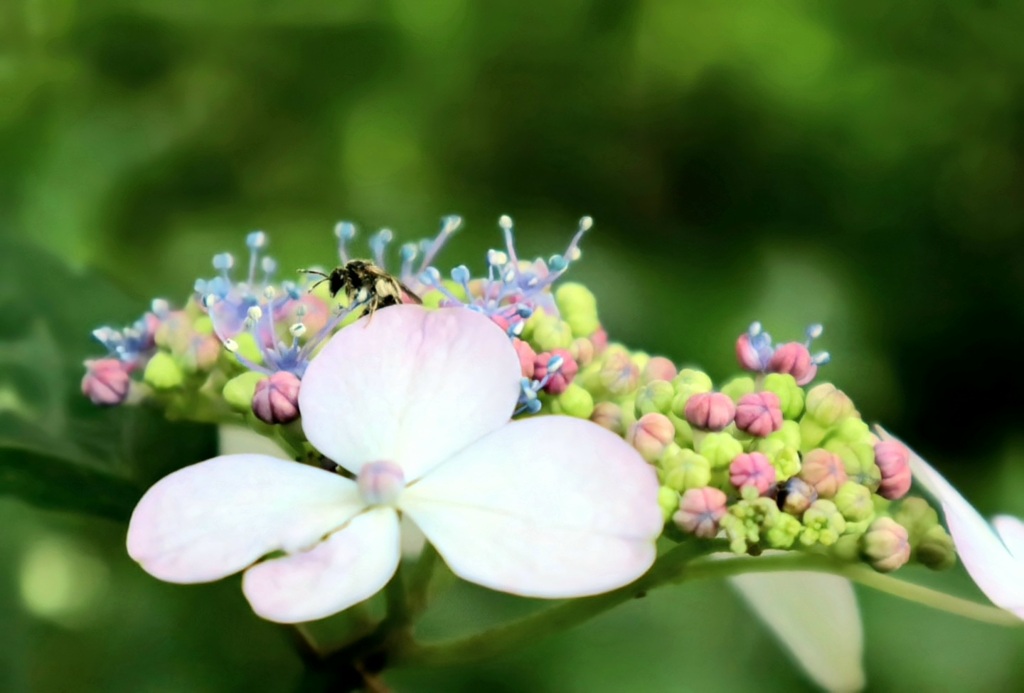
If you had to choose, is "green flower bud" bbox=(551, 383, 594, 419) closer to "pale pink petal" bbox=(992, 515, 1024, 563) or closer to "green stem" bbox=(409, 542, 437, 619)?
"green stem" bbox=(409, 542, 437, 619)

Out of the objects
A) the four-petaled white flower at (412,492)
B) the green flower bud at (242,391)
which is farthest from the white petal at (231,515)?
the green flower bud at (242,391)

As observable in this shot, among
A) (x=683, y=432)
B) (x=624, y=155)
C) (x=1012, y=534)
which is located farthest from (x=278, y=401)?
(x=624, y=155)

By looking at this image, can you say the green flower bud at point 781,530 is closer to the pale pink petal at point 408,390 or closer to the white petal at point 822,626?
the pale pink petal at point 408,390

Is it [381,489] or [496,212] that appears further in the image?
[496,212]

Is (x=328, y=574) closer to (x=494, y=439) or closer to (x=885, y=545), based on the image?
(x=494, y=439)

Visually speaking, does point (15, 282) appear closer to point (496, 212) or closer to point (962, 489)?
point (496, 212)

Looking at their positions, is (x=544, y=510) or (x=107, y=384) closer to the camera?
(x=544, y=510)

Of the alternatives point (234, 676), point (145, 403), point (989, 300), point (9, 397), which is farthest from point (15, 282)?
point (989, 300)
